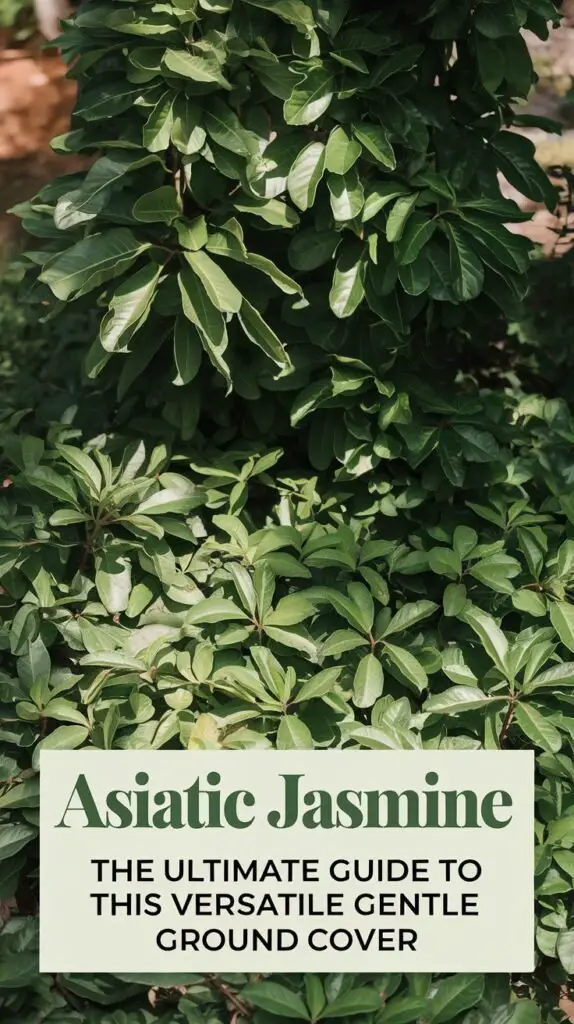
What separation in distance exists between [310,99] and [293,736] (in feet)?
3.93

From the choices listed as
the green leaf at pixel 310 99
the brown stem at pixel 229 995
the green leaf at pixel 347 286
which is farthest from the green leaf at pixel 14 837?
the green leaf at pixel 310 99

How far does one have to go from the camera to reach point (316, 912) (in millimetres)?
1592

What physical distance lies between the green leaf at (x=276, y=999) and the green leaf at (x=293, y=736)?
352mm

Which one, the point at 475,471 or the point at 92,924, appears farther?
the point at 475,471

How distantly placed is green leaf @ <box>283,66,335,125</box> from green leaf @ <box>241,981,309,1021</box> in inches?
58.7

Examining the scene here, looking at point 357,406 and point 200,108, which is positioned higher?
point 200,108

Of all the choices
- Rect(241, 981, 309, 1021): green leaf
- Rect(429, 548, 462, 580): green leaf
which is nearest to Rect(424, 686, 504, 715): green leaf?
Rect(429, 548, 462, 580): green leaf

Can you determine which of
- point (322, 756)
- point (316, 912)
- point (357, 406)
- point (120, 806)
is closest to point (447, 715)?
point (322, 756)

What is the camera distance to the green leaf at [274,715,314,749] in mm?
1653

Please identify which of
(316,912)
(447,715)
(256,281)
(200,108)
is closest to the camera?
(316,912)

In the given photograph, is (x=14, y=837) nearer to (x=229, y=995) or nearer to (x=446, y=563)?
(x=229, y=995)

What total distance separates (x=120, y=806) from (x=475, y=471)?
1067 mm

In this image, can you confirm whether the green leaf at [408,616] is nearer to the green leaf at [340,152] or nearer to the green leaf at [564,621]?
the green leaf at [564,621]

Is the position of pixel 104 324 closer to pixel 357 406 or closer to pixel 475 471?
pixel 357 406
